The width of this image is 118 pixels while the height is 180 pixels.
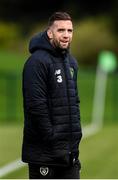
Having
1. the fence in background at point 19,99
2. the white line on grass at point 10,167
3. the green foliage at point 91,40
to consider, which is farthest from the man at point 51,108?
the green foliage at point 91,40

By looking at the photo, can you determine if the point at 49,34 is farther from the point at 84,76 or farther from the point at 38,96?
the point at 84,76

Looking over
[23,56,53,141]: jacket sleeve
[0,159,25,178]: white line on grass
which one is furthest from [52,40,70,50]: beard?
[0,159,25,178]: white line on grass

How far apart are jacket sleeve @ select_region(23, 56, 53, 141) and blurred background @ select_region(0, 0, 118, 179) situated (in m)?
5.93

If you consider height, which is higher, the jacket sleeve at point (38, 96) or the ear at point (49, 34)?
the ear at point (49, 34)

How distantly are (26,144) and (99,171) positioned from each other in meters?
7.14

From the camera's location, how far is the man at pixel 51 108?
7594mm

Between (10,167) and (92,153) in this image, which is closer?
(10,167)

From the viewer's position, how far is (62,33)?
302 inches

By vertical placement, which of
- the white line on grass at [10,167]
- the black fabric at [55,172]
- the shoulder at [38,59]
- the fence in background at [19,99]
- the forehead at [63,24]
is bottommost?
the fence in background at [19,99]

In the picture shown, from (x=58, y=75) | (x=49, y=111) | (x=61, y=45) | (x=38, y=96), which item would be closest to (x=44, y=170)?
(x=49, y=111)

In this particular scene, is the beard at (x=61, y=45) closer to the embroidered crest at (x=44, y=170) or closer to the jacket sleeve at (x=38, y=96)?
the jacket sleeve at (x=38, y=96)

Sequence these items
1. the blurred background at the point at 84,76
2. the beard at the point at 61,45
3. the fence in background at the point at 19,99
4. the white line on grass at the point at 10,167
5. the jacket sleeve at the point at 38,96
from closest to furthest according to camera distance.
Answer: the jacket sleeve at the point at 38,96 < the beard at the point at 61,45 < the white line on grass at the point at 10,167 < the blurred background at the point at 84,76 < the fence in background at the point at 19,99

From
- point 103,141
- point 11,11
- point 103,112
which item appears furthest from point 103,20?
point 103,141

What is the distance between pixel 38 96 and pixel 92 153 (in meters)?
10.8
